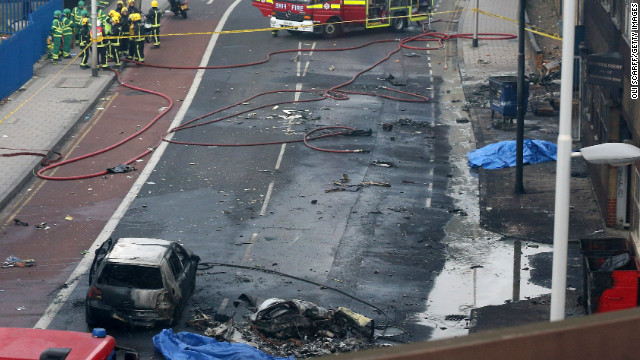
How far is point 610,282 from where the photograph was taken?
15578 mm

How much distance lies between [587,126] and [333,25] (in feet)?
47.1

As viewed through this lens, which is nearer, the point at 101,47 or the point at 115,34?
the point at 115,34

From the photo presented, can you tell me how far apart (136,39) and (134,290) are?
20.1 meters

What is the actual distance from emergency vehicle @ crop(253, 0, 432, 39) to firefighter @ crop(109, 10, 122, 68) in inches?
244

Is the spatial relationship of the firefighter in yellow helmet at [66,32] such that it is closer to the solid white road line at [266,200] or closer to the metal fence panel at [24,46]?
the metal fence panel at [24,46]

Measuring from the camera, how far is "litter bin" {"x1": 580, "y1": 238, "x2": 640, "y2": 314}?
15539mm

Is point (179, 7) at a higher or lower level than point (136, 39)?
higher

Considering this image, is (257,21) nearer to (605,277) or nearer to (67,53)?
(67,53)

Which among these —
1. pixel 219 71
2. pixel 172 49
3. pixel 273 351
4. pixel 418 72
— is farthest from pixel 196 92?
pixel 273 351

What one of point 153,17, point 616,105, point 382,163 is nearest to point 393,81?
point 382,163

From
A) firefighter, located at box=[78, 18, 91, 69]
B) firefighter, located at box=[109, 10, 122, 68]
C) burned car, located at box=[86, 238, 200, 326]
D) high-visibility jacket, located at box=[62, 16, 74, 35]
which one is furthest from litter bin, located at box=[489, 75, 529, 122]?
high-visibility jacket, located at box=[62, 16, 74, 35]

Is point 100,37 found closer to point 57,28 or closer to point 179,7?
point 57,28

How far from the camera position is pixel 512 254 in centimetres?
2005

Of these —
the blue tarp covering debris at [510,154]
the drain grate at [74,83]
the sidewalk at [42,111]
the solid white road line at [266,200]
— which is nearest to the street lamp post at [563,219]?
the solid white road line at [266,200]
